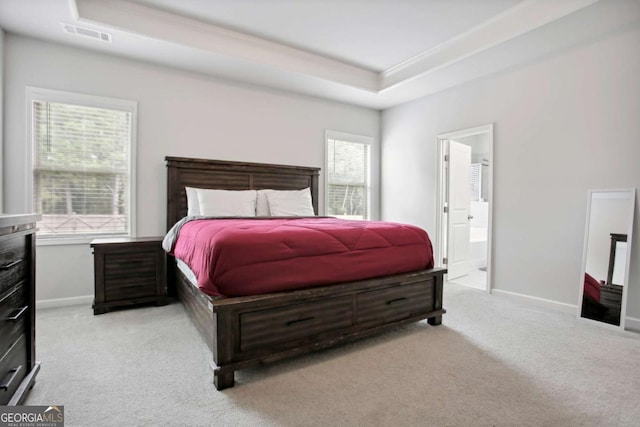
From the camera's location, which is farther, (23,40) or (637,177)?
(23,40)

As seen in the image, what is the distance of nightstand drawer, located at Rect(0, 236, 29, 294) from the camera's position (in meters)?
1.34

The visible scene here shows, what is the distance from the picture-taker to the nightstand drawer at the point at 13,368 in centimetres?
132

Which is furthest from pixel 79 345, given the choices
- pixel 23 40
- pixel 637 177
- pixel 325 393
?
pixel 637 177

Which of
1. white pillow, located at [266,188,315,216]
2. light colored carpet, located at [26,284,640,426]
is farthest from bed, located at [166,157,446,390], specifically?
white pillow, located at [266,188,315,216]

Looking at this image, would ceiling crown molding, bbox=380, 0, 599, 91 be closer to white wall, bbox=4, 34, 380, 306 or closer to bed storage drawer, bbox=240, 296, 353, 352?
white wall, bbox=4, 34, 380, 306

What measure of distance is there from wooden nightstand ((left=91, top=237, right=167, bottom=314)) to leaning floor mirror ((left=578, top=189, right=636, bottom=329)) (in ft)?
13.5

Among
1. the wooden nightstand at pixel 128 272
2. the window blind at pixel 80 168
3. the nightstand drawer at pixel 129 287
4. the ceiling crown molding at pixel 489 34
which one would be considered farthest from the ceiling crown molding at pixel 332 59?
the nightstand drawer at pixel 129 287

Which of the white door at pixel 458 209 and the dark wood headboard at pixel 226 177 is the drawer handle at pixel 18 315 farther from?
the white door at pixel 458 209

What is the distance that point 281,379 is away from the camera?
181 centimetres

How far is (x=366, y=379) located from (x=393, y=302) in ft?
2.39

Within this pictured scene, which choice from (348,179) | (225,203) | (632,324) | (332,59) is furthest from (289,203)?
(632,324)

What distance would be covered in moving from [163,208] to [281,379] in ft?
8.72

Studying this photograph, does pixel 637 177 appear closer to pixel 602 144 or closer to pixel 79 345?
pixel 602 144

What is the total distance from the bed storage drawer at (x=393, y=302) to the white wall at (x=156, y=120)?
8.59ft
